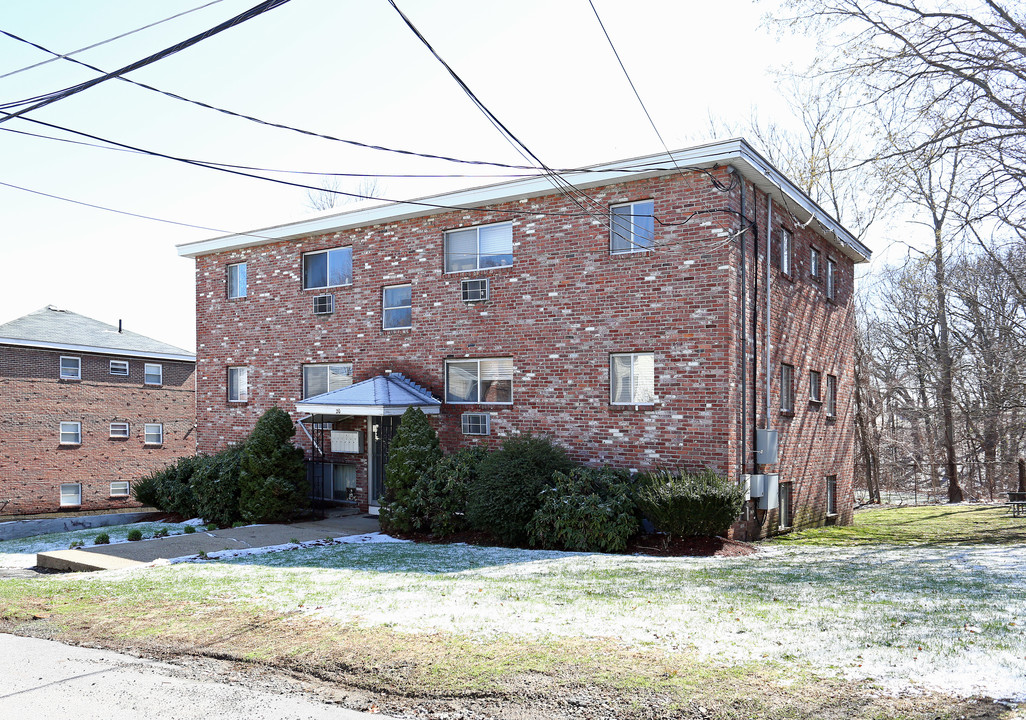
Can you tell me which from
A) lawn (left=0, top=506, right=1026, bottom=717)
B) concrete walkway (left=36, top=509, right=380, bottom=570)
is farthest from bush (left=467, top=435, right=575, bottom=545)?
concrete walkway (left=36, top=509, right=380, bottom=570)

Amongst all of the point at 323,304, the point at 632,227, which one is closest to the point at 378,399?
the point at 323,304

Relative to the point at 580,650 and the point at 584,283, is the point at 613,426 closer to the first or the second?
the point at 584,283

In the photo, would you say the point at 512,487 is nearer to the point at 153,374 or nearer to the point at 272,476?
the point at 272,476

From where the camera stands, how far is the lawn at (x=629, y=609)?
5.74 m

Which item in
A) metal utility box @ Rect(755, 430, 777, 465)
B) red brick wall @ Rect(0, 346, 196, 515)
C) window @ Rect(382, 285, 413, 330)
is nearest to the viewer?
metal utility box @ Rect(755, 430, 777, 465)

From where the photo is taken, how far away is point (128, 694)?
5746 mm

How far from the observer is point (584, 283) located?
15.2 m

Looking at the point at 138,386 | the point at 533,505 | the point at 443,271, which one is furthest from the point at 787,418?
the point at 138,386

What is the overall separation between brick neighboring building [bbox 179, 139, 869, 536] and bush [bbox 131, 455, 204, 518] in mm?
1794

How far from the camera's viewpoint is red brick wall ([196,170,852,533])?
45.7 feet

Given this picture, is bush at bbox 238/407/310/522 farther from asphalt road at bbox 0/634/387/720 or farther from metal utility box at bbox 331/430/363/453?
asphalt road at bbox 0/634/387/720

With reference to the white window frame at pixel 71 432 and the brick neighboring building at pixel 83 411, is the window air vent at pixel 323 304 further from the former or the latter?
the white window frame at pixel 71 432

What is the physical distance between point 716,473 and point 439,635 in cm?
780

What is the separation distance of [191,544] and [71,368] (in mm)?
21707
